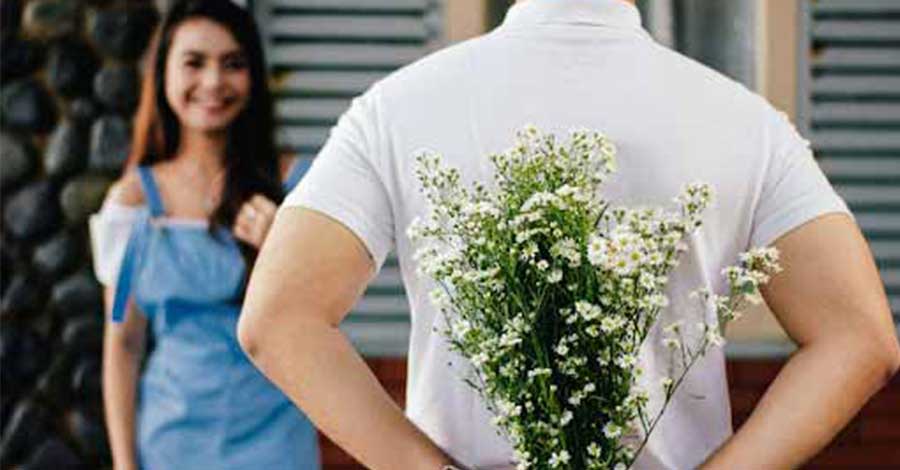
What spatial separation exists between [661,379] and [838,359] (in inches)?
7.7

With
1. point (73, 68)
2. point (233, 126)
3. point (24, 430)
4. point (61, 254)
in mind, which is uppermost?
point (233, 126)

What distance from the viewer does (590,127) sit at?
7.32ft

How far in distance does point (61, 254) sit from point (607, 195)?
3.80 m

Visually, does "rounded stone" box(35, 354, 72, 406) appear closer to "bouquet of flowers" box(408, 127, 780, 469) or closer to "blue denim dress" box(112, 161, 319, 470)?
"blue denim dress" box(112, 161, 319, 470)

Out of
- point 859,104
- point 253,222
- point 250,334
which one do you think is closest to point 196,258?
point 253,222

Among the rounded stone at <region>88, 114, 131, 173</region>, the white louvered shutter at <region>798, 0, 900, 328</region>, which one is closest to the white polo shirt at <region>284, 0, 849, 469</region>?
the white louvered shutter at <region>798, 0, 900, 328</region>

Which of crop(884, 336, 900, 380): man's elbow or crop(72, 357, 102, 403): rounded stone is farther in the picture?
crop(72, 357, 102, 403): rounded stone

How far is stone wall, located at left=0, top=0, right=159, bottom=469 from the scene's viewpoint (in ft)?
18.9

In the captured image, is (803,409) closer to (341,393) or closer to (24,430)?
(341,393)

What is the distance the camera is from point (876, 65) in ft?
18.1

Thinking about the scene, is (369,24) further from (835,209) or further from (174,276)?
(835,209)

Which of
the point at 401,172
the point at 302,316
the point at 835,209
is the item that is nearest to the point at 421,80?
the point at 401,172

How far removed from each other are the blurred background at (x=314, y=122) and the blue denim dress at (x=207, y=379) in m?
1.24

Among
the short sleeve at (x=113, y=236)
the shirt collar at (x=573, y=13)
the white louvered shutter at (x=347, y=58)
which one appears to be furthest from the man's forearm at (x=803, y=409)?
the white louvered shutter at (x=347, y=58)
